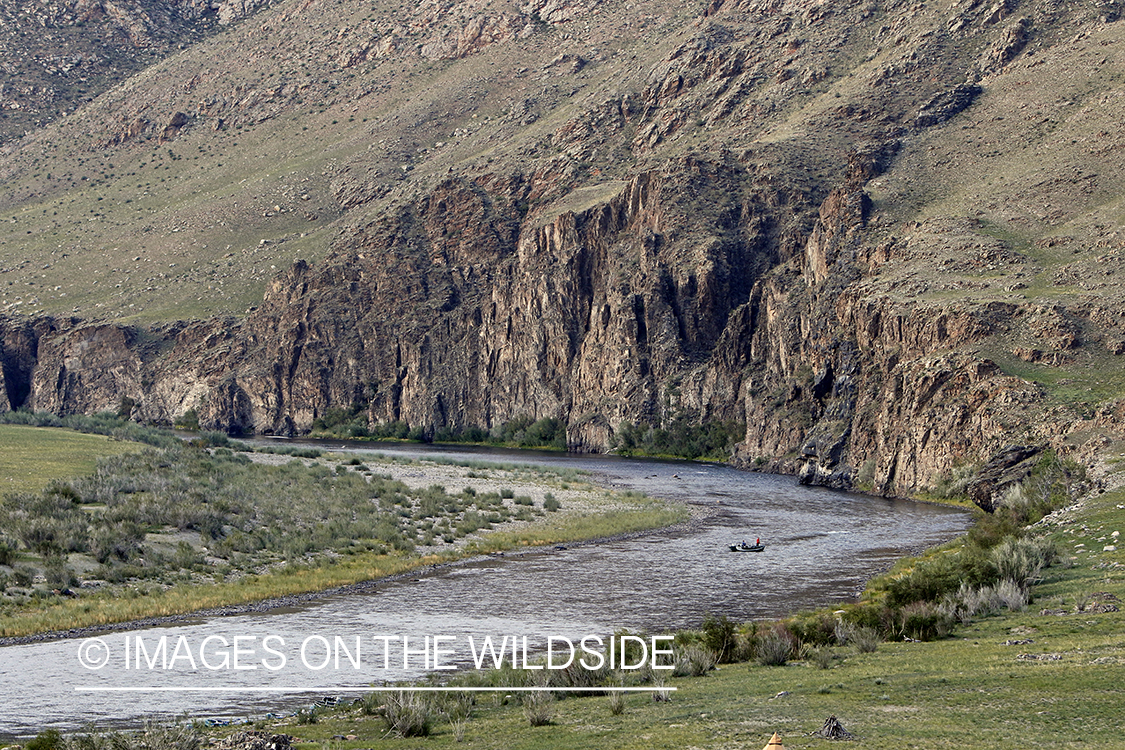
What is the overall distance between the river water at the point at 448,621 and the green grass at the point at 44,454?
22.4 meters

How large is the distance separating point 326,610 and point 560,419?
110957 millimetres

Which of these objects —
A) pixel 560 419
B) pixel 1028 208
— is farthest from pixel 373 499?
pixel 560 419

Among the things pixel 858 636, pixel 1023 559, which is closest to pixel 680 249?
pixel 1023 559

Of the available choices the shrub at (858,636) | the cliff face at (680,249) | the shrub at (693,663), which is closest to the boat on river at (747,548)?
the shrub at (858,636)

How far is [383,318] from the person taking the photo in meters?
162

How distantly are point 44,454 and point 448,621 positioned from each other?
4124 cm

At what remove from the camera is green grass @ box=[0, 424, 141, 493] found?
A: 5509 centimetres

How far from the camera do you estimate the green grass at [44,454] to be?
55094mm

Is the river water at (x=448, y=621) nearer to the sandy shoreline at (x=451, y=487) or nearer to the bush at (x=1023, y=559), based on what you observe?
the sandy shoreline at (x=451, y=487)

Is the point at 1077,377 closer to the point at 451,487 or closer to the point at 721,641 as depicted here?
the point at 451,487

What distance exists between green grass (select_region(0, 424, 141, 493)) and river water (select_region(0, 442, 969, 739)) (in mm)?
22373

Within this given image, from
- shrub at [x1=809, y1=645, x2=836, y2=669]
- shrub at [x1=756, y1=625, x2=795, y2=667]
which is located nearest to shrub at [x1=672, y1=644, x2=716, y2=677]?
shrub at [x1=756, y1=625, x2=795, y2=667]

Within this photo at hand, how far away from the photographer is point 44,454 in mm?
66625

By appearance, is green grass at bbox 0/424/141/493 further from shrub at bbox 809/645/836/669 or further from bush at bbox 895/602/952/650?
bush at bbox 895/602/952/650
